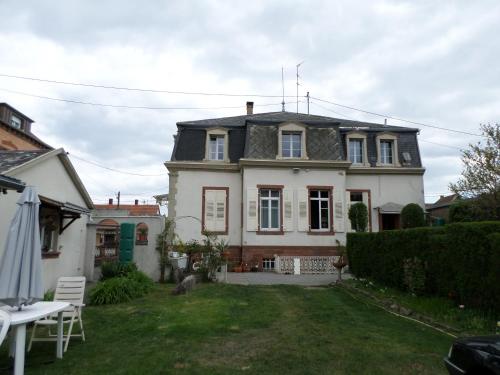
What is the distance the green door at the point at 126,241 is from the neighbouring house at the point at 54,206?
4.76ft

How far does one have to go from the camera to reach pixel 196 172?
1783 centimetres

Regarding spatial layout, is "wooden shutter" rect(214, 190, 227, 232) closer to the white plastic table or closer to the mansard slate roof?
the mansard slate roof

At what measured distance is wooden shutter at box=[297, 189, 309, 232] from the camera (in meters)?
17.0

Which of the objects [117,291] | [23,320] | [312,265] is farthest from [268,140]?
[23,320]

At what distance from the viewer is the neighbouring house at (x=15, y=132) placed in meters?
22.1

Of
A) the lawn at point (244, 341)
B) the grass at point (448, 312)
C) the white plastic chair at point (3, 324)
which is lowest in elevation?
the lawn at point (244, 341)

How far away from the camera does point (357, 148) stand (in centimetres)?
1894

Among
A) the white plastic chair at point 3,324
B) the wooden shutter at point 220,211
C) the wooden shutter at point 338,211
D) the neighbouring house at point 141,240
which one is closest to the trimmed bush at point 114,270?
the neighbouring house at point 141,240

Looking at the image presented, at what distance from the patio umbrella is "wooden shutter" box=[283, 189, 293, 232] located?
12777mm

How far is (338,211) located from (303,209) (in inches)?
62.5

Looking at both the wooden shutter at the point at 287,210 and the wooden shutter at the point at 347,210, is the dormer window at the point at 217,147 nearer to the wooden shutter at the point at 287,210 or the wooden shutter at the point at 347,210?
the wooden shutter at the point at 287,210

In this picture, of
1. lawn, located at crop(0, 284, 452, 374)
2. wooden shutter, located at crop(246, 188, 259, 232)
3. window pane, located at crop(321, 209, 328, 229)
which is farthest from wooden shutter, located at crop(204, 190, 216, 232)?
lawn, located at crop(0, 284, 452, 374)

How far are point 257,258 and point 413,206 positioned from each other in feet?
22.6

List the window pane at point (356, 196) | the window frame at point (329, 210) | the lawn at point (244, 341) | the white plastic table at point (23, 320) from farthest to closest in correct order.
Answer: the window pane at point (356, 196), the window frame at point (329, 210), the lawn at point (244, 341), the white plastic table at point (23, 320)
